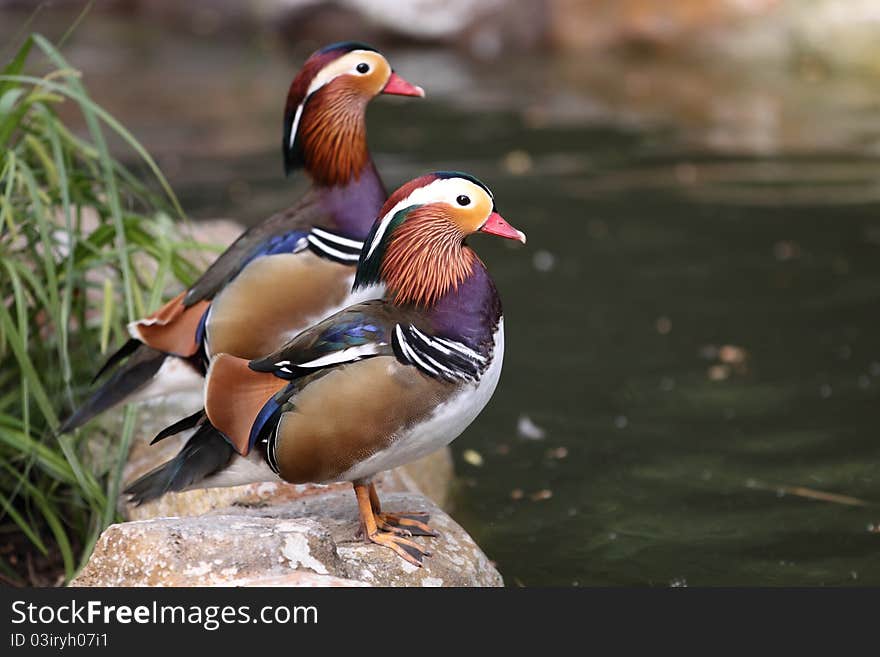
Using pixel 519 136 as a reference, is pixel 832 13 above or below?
above

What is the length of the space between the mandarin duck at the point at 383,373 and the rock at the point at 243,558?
0.20ft

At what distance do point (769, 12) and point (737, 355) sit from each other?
18.2 ft

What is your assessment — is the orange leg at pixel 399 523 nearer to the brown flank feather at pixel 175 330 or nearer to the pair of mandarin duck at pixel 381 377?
the pair of mandarin duck at pixel 381 377

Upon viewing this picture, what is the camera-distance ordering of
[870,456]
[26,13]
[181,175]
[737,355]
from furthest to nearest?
[26,13] → [181,175] → [737,355] → [870,456]

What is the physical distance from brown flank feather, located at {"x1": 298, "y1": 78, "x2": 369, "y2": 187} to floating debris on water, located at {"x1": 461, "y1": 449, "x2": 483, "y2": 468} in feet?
4.06

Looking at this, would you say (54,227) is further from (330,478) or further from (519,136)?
(519,136)

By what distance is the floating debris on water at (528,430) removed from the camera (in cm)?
424

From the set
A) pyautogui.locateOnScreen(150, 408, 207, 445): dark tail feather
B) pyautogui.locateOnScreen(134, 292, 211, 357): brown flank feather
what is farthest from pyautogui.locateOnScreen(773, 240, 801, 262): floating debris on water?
pyautogui.locateOnScreen(150, 408, 207, 445): dark tail feather

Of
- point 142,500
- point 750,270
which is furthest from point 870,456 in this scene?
point 142,500

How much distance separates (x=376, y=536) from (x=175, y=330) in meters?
0.75

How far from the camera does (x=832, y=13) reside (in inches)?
369

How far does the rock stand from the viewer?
93.3 inches

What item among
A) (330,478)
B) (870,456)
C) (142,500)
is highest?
(870,456)

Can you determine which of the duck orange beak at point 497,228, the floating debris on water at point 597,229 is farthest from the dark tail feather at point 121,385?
the floating debris on water at point 597,229
